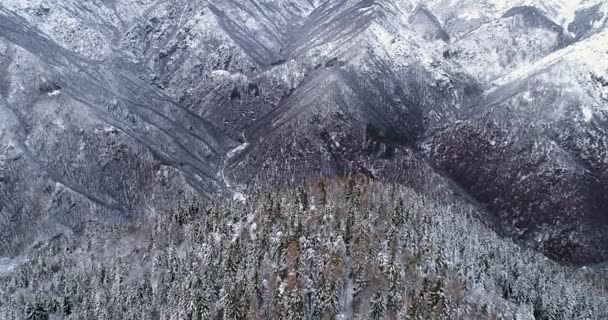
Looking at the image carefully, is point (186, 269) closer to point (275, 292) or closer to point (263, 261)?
point (263, 261)

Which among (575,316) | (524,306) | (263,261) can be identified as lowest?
(575,316)

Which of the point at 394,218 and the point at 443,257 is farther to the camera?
the point at 394,218

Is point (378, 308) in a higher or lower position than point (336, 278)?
higher

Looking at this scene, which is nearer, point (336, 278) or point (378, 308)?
point (378, 308)

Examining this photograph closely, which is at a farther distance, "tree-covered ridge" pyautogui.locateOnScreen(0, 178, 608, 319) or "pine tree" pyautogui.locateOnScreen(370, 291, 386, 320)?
"tree-covered ridge" pyautogui.locateOnScreen(0, 178, 608, 319)

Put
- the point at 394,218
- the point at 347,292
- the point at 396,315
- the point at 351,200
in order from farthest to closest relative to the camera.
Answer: the point at 351,200
the point at 394,218
the point at 347,292
the point at 396,315

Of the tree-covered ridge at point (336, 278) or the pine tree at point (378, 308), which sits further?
the tree-covered ridge at point (336, 278)

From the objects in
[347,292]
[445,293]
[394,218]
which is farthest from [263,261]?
[445,293]

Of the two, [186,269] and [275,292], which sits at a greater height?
[275,292]

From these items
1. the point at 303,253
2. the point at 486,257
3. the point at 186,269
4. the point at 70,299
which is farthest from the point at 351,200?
the point at 70,299

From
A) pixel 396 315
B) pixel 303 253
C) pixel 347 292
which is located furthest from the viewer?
pixel 303 253
